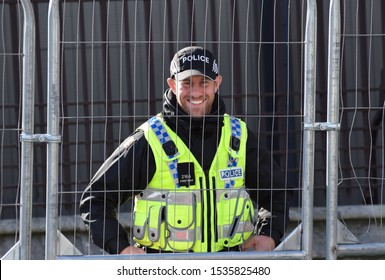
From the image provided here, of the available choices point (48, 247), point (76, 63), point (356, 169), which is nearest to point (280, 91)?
point (356, 169)

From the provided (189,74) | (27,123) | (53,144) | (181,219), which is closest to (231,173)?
(181,219)

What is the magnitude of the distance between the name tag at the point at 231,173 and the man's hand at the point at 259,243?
36 cm

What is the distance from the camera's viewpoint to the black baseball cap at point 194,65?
682 centimetres

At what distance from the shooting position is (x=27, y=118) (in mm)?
6711

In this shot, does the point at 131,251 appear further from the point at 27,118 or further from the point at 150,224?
the point at 27,118

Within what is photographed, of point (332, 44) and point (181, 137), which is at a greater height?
point (332, 44)

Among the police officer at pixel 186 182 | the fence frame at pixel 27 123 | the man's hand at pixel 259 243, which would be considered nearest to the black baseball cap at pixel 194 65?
the police officer at pixel 186 182

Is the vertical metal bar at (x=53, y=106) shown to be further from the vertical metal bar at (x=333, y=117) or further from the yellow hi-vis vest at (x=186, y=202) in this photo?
the vertical metal bar at (x=333, y=117)

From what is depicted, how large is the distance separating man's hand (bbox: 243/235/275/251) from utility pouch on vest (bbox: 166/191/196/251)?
331mm

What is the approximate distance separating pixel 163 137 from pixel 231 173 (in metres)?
0.42

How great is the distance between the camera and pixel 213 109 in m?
6.91
